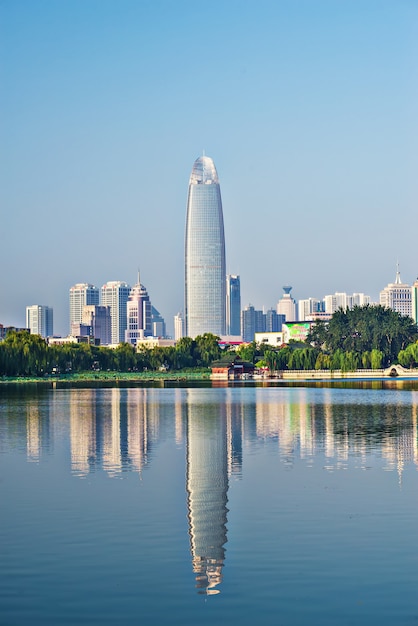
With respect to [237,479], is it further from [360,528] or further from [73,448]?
[73,448]

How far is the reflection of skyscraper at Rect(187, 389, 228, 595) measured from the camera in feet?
54.0

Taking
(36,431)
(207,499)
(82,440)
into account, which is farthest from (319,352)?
(207,499)

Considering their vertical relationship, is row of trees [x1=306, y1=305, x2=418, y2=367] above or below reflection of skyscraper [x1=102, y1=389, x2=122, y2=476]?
above

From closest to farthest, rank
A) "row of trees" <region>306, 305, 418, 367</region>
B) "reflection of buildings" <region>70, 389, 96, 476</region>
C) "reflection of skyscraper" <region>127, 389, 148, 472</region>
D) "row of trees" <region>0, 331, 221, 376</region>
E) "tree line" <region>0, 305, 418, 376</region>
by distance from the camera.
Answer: "reflection of buildings" <region>70, 389, 96, 476</region>, "reflection of skyscraper" <region>127, 389, 148, 472</region>, "row of trees" <region>0, 331, 221, 376</region>, "tree line" <region>0, 305, 418, 376</region>, "row of trees" <region>306, 305, 418, 367</region>

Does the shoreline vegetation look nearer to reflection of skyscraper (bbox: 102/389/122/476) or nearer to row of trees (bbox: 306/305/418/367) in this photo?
row of trees (bbox: 306/305/418/367)

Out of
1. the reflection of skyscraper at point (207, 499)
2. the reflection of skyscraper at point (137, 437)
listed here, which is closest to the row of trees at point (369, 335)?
the reflection of skyscraper at point (137, 437)

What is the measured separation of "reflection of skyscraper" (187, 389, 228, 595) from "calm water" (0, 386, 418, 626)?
0.05 m

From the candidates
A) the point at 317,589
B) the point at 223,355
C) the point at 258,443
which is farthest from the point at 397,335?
the point at 317,589

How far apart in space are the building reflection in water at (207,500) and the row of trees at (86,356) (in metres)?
80.5

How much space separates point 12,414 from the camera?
5541cm

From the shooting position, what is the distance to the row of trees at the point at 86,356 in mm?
123750

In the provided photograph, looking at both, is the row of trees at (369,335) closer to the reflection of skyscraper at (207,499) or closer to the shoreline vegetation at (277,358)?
the shoreline vegetation at (277,358)

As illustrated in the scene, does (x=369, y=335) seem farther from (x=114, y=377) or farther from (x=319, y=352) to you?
(x=114, y=377)

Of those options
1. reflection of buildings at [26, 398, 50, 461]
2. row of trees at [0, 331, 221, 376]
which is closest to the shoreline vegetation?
row of trees at [0, 331, 221, 376]
